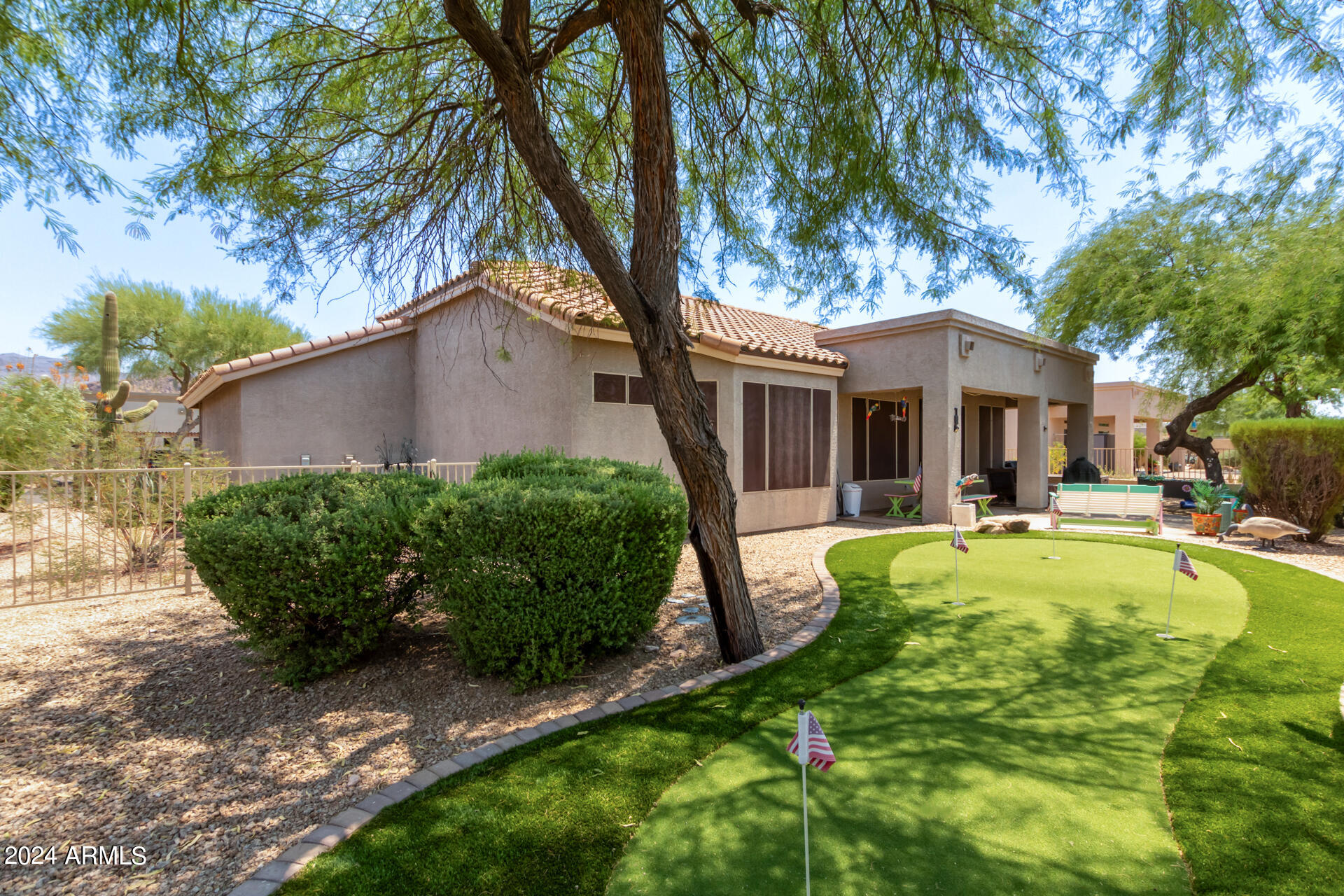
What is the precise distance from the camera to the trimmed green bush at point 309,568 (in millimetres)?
4613

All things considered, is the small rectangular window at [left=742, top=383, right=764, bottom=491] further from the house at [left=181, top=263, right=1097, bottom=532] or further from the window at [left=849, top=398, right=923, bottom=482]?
the window at [left=849, top=398, right=923, bottom=482]

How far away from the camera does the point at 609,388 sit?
10.6 meters

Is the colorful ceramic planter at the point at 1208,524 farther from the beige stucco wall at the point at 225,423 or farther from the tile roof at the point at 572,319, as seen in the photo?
the beige stucco wall at the point at 225,423

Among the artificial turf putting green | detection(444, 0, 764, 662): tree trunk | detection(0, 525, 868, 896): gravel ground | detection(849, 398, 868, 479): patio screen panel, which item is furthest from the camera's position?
detection(849, 398, 868, 479): patio screen panel

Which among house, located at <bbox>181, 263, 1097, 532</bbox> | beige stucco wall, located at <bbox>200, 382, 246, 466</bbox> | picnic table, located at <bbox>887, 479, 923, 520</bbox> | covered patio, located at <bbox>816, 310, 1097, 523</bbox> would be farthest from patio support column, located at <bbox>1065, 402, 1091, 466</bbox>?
beige stucco wall, located at <bbox>200, 382, 246, 466</bbox>

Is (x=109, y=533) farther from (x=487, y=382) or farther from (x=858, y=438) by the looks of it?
(x=858, y=438)

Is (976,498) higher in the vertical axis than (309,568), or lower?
lower

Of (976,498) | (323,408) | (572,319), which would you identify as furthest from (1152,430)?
(323,408)

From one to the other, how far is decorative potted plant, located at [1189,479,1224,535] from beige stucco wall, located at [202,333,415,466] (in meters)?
17.4

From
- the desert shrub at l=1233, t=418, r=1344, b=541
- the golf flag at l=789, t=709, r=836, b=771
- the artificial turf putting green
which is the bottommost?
the artificial turf putting green

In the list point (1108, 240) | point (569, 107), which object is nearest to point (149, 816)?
point (569, 107)

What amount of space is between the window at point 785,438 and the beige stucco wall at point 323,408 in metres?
8.16

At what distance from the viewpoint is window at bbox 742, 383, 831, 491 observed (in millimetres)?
12359

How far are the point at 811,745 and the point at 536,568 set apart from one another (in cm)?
270
